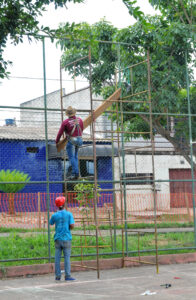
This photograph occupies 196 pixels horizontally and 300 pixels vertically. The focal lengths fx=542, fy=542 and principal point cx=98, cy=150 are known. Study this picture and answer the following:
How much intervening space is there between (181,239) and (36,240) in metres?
4.74

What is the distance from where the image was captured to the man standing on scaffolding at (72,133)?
11695mm

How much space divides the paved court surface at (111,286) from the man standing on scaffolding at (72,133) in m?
2.36

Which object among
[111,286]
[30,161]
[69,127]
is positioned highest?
[69,127]

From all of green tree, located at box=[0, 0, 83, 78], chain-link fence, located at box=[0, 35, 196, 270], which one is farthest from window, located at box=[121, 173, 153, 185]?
green tree, located at box=[0, 0, 83, 78]

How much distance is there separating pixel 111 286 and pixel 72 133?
3.48 metres

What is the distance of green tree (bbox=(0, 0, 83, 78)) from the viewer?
7.30 metres

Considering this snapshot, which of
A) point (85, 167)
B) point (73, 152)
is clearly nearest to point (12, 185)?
point (85, 167)

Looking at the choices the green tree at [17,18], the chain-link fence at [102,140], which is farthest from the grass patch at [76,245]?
the green tree at [17,18]

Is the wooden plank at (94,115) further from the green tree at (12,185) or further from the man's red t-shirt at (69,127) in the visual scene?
the green tree at (12,185)

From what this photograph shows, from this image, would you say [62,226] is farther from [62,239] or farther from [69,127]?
[69,127]

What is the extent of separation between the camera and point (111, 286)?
999cm

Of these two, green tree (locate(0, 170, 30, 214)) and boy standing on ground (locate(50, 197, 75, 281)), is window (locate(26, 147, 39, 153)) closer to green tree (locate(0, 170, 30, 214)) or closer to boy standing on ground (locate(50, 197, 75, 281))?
green tree (locate(0, 170, 30, 214))

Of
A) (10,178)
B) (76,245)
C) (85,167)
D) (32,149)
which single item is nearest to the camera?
(76,245)

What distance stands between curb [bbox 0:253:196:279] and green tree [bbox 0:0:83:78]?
196 inches
